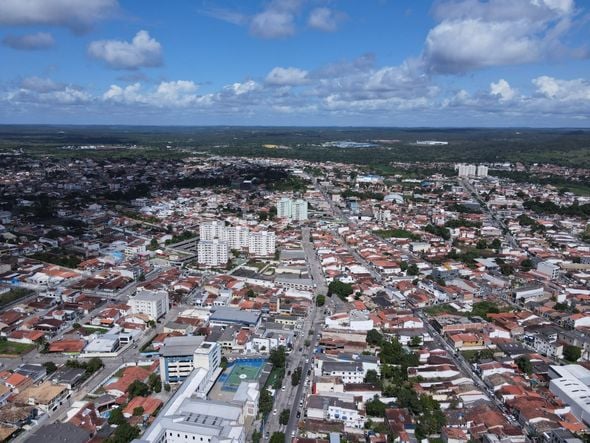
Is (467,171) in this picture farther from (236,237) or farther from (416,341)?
(416,341)

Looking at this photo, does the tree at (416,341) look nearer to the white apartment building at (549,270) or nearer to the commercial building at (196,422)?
the commercial building at (196,422)

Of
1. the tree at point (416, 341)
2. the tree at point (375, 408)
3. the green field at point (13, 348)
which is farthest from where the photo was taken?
the tree at point (416, 341)

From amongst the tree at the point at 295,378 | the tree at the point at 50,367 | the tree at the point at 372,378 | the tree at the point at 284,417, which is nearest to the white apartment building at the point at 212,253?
the tree at the point at 50,367

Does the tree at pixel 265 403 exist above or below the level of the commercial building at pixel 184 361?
below

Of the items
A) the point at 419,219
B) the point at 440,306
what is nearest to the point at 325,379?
the point at 440,306

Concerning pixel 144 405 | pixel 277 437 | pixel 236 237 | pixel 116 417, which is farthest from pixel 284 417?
pixel 236 237

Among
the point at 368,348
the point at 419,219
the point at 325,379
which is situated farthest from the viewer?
the point at 419,219

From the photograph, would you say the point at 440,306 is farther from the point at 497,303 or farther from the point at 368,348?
the point at 368,348
